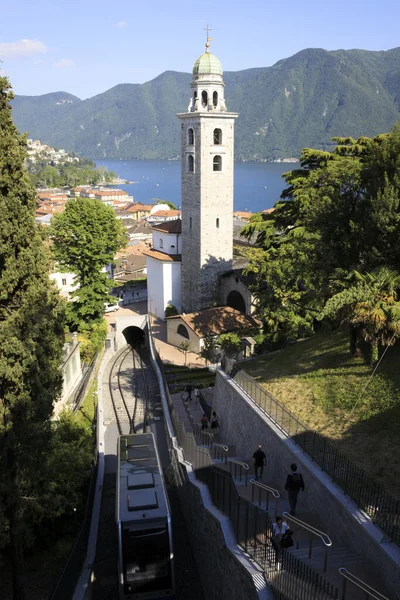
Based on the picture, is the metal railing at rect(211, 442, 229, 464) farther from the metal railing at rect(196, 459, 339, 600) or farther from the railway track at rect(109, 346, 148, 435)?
the railway track at rect(109, 346, 148, 435)

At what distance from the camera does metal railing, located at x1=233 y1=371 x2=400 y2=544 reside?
9125mm

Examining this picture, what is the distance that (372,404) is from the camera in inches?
541

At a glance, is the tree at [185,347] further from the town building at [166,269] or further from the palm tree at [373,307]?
the palm tree at [373,307]

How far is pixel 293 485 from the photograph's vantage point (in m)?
11.0

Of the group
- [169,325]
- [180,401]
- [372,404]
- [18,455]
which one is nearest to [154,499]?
[18,455]

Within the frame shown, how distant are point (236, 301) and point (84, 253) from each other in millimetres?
11074

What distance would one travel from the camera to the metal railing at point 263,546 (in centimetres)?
832

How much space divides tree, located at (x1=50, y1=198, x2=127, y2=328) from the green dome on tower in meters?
11.5

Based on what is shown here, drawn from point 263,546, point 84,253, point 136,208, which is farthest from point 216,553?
point 136,208

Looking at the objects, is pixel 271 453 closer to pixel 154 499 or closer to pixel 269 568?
pixel 154 499

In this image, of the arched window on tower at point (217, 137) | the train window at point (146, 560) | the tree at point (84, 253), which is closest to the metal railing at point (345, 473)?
the train window at point (146, 560)

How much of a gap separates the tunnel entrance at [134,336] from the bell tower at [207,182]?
16.5 ft

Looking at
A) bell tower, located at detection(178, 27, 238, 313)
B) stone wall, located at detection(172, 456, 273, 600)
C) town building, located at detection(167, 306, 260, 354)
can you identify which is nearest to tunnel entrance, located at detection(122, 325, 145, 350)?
town building, located at detection(167, 306, 260, 354)

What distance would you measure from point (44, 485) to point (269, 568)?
26.1 feet
